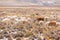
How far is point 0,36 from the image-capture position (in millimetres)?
6582

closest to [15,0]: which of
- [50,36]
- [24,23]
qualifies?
[24,23]

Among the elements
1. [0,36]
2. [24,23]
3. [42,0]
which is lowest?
[42,0]

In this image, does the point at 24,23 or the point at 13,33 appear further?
the point at 24,23

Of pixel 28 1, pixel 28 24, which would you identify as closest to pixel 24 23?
pixel 28 24

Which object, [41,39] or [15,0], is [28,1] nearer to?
[15,0]

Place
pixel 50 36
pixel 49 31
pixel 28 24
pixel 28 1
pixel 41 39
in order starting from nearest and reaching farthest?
pixel 41 39, pixel 50 36, pixel 49 31, pixel 28 24, pixel 28 1

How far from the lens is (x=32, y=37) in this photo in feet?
21.4

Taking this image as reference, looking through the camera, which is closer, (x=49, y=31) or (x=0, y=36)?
(x=0, y=36)

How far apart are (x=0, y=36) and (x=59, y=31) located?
1906mm

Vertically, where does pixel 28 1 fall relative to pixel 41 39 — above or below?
below

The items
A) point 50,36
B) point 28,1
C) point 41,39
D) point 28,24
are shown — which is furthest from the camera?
point 28,1

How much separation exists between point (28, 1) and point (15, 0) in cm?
198

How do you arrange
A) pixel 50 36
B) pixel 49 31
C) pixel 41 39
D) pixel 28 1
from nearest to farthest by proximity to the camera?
A: pixel 41 39 → pixel 50 36 → pixel 49 31 → pixel 28 1

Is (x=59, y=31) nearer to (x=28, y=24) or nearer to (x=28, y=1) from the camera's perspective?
(x=28, y=24)
